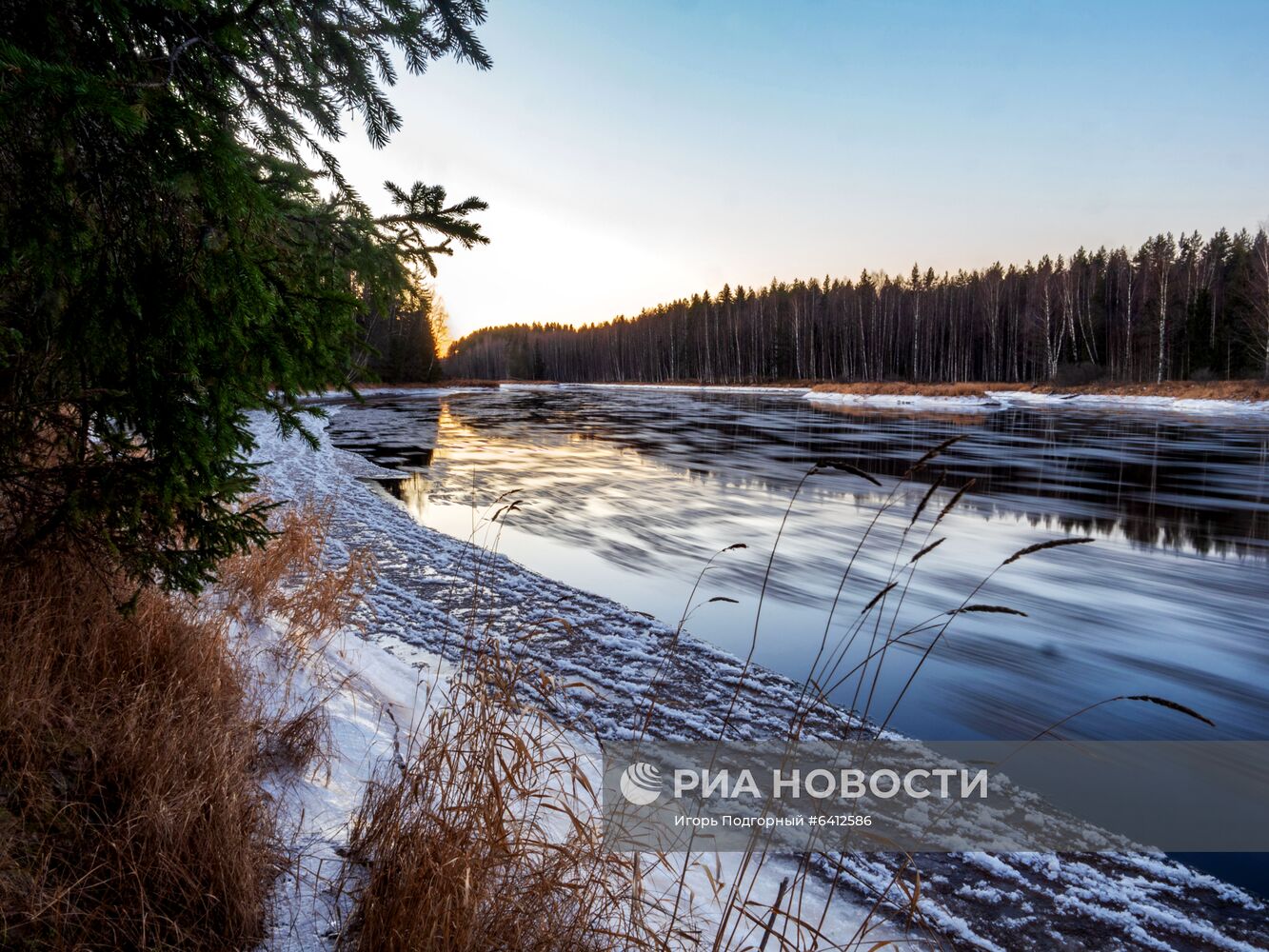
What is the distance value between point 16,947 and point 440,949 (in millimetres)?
975

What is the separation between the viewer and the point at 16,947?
1.54 meters

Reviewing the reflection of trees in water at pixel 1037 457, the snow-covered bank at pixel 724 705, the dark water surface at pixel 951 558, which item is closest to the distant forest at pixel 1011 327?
the reflection of trees in water at pixel 1037 457

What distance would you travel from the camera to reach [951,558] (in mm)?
9039

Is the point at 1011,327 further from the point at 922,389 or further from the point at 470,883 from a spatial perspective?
the point at 470,883

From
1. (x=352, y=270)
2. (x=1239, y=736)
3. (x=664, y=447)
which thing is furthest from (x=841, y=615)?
(x=664, y=447)

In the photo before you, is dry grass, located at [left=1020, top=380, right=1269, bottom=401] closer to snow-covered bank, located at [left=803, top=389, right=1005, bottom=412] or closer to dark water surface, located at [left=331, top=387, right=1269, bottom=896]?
snow-covered bank, located at [left=803, top=389, right=1005, bottom=412]

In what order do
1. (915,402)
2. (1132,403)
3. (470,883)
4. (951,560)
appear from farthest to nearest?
(915,402) → (1132,403) → (951,560) → (470,883)

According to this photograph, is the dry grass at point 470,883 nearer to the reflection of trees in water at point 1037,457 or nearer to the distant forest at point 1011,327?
the reflection of trees in water at point 1037,457

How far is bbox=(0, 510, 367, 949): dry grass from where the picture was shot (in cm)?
169

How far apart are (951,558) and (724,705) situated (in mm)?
6004

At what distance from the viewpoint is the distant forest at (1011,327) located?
172 feet

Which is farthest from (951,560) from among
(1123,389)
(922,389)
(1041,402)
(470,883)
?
(1123,389)

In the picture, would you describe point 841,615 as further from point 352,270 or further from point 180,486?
point 180,486

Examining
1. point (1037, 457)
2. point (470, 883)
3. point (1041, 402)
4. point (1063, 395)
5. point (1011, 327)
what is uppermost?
point (1011, 327)
